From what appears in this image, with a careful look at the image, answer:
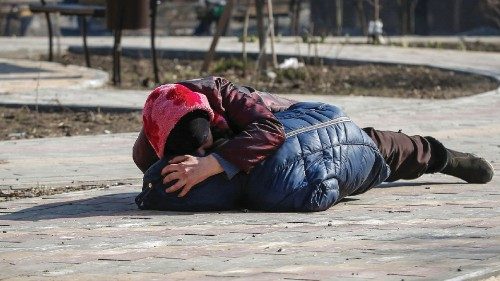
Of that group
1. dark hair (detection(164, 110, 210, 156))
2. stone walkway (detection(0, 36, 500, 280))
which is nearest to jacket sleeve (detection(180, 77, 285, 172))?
dark hair (detection(164, 110, 210, 156))

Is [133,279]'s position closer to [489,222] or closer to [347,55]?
[489,222]

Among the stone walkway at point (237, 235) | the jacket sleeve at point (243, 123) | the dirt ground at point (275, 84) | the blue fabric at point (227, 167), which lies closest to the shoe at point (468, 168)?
the stone walkway at point (237, 235)

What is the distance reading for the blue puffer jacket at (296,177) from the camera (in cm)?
630

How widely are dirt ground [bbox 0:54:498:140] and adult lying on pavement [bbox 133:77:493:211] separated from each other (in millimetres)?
4180

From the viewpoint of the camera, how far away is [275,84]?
14.2 meters

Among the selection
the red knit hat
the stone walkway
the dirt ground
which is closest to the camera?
the stone walkway

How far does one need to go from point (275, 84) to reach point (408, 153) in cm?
727

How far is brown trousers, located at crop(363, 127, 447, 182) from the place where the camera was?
691 centimetres

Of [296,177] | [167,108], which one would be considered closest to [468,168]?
[296,177]

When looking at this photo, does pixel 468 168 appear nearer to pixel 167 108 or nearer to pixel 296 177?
pixel 296 177

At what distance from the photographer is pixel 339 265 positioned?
5.03 m

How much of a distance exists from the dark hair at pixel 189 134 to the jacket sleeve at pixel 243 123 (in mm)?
107

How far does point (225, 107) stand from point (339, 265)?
1.49 m

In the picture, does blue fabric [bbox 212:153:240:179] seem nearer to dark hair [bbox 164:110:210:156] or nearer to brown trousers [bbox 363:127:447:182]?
dark hair [bbox 164:110:210:156]
